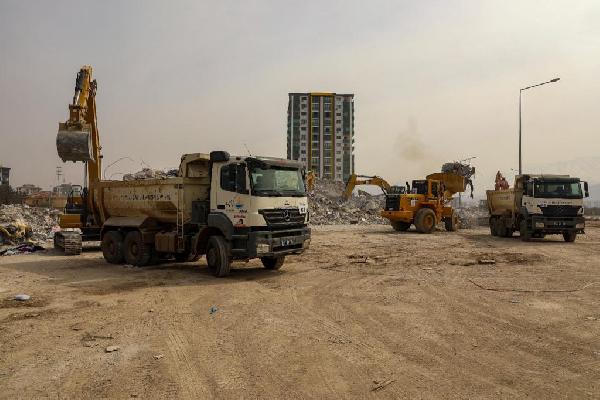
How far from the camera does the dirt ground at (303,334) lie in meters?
4.55

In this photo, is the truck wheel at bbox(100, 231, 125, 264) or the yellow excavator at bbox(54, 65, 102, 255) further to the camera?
the yellow excavator at bbox(54, 65, 102, 255)

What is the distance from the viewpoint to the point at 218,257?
10984 mm

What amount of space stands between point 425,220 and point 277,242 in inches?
607

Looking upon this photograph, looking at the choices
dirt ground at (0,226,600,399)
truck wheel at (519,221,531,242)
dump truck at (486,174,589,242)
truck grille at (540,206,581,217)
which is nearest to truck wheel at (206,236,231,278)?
dirt ground at (0,226,600,399)

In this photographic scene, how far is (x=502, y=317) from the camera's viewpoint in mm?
7098

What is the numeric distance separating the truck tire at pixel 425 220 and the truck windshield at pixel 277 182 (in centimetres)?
1407

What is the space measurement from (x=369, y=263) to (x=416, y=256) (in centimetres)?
228

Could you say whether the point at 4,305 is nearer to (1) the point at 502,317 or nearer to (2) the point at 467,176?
(1) the point at 502,317

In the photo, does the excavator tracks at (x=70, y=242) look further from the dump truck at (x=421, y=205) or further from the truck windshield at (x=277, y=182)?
the dump truck at (x=421, y=205)

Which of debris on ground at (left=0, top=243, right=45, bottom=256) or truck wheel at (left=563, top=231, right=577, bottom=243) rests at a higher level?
truck wheel at (left=563, top=231, right=577, bottom=243)

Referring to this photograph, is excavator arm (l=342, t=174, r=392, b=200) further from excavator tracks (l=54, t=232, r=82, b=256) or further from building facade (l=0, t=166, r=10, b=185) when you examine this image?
building facade (l=0, t=166, r=10, b=185)

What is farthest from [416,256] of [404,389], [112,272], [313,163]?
[313,163]

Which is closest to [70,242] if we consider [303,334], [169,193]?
[169,193]

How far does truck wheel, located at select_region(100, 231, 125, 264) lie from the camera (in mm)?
13522
